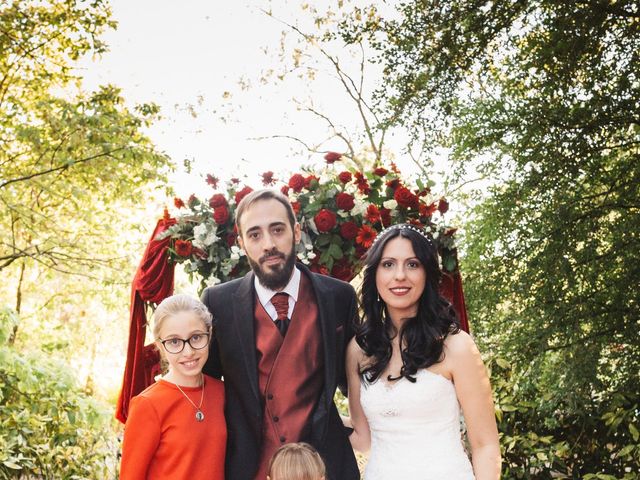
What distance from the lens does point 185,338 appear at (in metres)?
2.57

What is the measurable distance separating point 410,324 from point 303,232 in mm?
942

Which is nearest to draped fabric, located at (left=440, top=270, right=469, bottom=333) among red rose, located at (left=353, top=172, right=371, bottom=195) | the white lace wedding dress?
red rose, located at (left=353, top=172, right=371, bottom=195)

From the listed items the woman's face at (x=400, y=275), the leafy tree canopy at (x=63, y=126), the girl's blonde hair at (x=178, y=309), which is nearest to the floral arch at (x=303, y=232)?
the woman's face at (x=400, y=275)

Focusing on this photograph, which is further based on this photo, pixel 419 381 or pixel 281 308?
pixel 281 308

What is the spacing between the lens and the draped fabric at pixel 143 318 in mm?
3418

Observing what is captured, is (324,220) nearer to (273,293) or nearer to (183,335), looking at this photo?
(273,293)

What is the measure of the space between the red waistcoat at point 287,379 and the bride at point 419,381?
0.83 feet

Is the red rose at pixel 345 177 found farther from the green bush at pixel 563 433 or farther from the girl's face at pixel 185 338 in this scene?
the green bush at pixel 563 433

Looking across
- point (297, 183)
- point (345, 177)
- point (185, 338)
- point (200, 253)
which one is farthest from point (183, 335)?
point (345, 177)

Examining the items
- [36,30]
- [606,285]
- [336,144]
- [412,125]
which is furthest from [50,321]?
[606,285]

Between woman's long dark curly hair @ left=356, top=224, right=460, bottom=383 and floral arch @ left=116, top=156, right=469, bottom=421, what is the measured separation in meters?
0.56

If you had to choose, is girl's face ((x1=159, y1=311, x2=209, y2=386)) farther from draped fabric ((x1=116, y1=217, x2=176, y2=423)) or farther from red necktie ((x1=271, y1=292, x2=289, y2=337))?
draped fabric ((x1=116, y1=217, x2=176, y2=423))

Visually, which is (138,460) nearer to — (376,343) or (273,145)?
(376,343)

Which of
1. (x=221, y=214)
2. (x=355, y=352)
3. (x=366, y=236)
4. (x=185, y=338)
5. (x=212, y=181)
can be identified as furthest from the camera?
(x=212, y=181)
